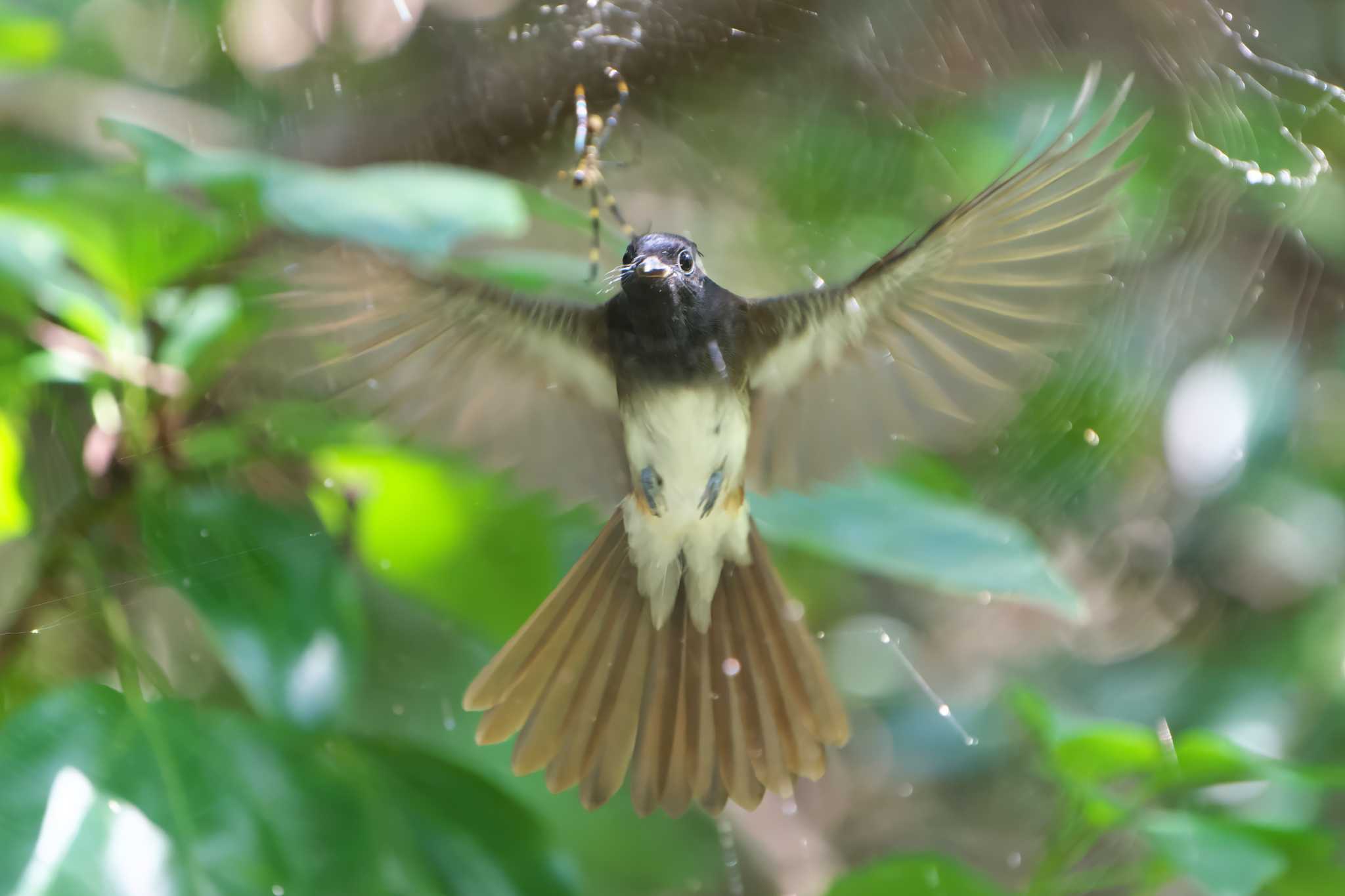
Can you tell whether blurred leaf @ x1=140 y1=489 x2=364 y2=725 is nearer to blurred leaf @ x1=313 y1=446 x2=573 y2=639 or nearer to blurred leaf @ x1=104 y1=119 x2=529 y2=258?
blurred leaf @ x1=313 y1=446 x2=573 y2=639

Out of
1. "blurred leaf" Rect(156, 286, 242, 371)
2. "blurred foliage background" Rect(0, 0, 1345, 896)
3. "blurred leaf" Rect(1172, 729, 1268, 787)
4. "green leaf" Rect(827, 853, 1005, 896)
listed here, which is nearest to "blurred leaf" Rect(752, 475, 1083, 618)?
"blurred foliage background" Rect(0, 0, 1345, 896)

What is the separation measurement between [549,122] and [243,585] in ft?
1.58

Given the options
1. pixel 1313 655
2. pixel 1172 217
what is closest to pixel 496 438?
pixel 1172 217

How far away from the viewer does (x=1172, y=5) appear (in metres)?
1.37

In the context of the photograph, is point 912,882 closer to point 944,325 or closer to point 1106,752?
point 1106,752

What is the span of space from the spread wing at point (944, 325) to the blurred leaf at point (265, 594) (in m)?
0.40

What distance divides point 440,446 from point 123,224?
300 millimetres

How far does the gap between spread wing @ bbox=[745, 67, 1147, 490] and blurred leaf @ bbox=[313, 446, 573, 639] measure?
242 millimetres

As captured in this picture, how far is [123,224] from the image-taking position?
97cm

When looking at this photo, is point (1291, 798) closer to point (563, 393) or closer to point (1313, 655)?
point (1313, 655)

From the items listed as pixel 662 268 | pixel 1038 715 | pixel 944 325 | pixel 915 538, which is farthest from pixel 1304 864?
pixel 662 268

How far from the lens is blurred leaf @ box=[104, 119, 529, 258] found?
770 mm

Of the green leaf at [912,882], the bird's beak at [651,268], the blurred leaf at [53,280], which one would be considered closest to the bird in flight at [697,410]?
the bird's beak at [651,268]

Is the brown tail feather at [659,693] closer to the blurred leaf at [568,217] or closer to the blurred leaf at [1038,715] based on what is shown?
the blurred leaf at [1038,715]
